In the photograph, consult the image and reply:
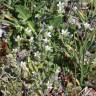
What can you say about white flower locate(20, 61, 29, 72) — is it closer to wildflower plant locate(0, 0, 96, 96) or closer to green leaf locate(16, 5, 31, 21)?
wildflower plant locate(0, 0, 96, 96)

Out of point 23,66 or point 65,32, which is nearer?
point 23,66

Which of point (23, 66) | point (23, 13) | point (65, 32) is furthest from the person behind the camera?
point (23, 13)

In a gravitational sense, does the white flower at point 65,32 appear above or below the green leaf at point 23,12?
below

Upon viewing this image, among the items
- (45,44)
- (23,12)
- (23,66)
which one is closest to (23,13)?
(23,12)

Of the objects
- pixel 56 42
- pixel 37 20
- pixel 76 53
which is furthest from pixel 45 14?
pixel 76 53

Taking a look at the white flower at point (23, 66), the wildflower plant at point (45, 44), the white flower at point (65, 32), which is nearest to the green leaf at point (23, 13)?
the wildflower plant at point (45, 44)

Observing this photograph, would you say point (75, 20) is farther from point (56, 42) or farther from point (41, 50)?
point (41, 50)

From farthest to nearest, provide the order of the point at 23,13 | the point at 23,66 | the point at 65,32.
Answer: the point at 23,13 → the point at 65,32 → the point at 23,66

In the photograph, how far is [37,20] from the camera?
3621 mm

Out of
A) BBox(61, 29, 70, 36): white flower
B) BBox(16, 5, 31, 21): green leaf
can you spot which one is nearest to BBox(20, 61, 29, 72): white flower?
BBox(61, 29, 70, 36): white flower

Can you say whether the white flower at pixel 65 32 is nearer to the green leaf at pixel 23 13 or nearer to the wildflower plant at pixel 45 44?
the wildflower plant at pixel 45 44

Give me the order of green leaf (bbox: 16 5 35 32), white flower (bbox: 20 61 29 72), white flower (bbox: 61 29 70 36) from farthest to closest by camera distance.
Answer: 1. green leaf (bbox: 16 5 35 32)
2. white flower (bbox: 61 29 70 36)
3. white flower (bbox: 20 61 29 72)

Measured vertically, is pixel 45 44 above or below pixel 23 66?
above

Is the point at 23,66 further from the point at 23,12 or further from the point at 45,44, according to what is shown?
the point at 23,12
